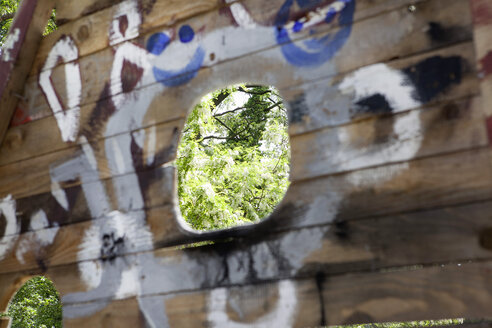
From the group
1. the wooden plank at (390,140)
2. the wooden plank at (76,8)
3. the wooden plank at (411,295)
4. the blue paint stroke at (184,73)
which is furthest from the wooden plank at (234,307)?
the wooden plank at (76,8)

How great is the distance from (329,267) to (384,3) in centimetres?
109

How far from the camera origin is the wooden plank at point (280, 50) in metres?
2.28

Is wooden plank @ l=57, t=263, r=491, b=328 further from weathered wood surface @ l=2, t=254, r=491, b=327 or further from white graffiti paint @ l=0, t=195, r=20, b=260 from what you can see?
white graffiti paint @ l=0, t=195, r=20, b=260

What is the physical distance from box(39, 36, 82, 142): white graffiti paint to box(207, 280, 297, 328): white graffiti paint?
1.25 metres

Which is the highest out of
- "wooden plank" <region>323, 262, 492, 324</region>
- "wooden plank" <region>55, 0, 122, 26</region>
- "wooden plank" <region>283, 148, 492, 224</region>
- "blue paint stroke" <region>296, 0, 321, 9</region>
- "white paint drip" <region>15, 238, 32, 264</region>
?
"wooden plank" <region>55, 0, 122, 26</region>

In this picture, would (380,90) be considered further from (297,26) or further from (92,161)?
(92,161)

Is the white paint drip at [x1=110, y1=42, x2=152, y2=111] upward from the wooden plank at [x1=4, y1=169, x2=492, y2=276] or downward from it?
upward

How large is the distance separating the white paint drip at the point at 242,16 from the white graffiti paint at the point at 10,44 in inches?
48.7

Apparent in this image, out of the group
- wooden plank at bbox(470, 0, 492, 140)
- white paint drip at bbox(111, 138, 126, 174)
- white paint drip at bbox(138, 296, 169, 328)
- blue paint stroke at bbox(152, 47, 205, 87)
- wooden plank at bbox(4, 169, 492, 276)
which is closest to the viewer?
wooden plank at bbox(470, 0, 492, 140)

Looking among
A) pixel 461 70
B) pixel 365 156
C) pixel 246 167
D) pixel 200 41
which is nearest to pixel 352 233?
pixel 365 156

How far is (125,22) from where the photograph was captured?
10.1ft

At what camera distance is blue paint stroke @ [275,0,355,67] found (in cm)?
247

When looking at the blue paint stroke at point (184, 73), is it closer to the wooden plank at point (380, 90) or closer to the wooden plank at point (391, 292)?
the wooden plank at point (380, 90)

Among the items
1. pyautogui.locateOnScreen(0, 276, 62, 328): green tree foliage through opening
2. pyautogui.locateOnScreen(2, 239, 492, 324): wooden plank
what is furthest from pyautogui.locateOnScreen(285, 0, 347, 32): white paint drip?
pyautogui.locateOnScreen(0, 276, 62, 328): green tree foliage through opening
